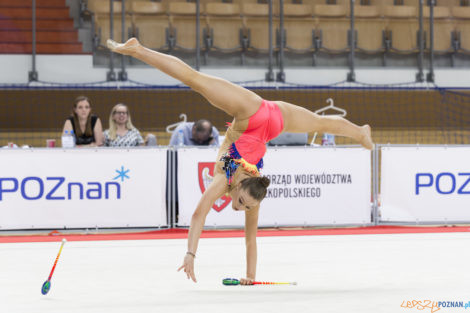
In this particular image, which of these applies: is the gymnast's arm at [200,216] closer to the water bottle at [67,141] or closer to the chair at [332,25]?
the water bottle at [67,141]

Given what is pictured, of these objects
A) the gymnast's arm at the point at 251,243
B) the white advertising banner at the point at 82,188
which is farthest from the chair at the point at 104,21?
the gymnast's arm at the point at 251,243

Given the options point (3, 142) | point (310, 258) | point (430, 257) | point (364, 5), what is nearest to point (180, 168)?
point (310, 258)

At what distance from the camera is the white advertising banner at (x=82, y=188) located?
7.45 metres

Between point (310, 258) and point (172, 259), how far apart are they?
120cm

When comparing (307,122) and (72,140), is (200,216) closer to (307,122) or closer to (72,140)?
(307,122)

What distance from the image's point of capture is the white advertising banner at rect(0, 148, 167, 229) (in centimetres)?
745

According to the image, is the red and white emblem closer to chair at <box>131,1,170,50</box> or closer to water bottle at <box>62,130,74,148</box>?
water bottle at <box>62,130,74,148</box>

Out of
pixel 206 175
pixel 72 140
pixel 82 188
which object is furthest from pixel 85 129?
pixel 206 175

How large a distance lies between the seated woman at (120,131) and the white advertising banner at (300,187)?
0.63 metres

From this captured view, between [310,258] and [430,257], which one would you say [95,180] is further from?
[430,257]

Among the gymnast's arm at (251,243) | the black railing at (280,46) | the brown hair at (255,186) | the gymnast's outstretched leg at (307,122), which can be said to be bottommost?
the gymnast's arm at (251,243)

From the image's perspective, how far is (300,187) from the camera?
7.84 meters

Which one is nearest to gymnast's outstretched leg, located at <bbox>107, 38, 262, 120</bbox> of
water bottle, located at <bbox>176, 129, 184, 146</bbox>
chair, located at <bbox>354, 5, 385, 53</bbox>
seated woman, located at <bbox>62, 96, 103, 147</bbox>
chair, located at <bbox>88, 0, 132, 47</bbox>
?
seated woman, located at <bbox>62, 96, 103, 147</bbox>

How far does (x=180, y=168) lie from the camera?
7.74m
